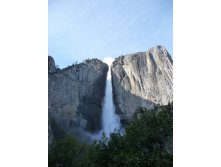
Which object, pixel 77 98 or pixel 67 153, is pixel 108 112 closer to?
pixel 77 98

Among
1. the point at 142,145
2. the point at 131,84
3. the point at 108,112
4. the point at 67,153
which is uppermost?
the point at 131,84

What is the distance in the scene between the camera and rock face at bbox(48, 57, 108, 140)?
10727mm

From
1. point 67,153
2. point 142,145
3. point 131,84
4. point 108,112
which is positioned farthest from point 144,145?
point 108,112

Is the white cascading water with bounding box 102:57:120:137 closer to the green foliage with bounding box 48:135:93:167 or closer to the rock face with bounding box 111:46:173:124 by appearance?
the rock face with bounding box 111:46:173:124

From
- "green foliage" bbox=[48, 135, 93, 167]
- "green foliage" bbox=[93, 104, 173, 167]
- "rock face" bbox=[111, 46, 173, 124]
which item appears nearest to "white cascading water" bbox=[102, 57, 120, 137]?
"rock face" bbox=[111, 46, 173, 124]

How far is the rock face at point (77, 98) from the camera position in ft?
35.2

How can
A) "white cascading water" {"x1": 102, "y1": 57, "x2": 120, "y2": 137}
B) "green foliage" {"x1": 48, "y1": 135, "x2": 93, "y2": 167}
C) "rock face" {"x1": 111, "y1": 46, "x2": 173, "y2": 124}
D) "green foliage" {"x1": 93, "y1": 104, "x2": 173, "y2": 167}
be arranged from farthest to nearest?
"white cascading water" {"x1": 102, "y1": 57, "x2": 120, "y2": 137} < "rock face" {"x1": 111, "y1": 46, "x2": 173, "y2": 124} < "green foliage" {"x1": 48, "y1": 135, "x2": 93, "y2": 167} < "green foliage" {"x1": 93, "y1": 104, "x2": 173, "y2": 167}

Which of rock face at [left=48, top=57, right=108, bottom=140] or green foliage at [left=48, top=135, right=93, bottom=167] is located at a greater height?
rock face at [left=48, top=57, right=108, bottom=140]

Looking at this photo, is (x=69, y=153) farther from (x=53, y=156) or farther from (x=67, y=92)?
(x=67, y=92)

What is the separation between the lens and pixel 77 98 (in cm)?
1208

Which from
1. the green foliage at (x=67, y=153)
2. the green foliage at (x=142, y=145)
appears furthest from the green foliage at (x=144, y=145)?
the green foliage at (x=67, y=153)

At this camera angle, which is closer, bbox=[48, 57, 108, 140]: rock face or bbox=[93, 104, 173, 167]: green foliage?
bbox=[93, 104, 173, 167]: green foliage
